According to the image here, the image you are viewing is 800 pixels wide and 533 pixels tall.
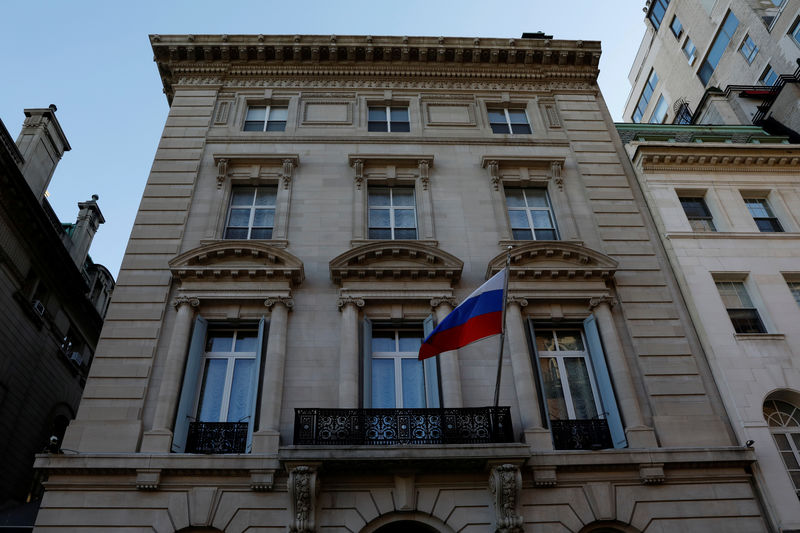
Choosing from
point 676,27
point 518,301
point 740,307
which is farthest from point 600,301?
point 676,27

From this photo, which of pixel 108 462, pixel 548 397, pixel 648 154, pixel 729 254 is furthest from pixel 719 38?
pixel 108 462

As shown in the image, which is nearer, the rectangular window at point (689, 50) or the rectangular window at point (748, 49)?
the rectangular window at point (748, 49)

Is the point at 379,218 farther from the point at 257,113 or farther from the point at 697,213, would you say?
the point at 697,213

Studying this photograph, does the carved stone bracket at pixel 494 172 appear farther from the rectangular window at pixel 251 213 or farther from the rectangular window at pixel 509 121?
the rectangular window at pixel 251 213

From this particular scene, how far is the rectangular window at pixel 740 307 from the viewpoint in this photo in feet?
53.7

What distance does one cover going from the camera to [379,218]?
18.5 m

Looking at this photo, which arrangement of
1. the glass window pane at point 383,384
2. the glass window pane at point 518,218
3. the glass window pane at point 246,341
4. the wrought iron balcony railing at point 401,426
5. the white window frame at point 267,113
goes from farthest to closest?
→ 1. the white window frame at point 267,113
2. the glass window pane at point 518,218
3. the glass window pane at point 246,341
4. the glass window pane at point 383,384
5. the wrought iron balcony railing at point 401,426

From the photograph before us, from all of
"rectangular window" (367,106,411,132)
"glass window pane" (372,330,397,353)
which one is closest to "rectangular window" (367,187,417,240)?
"rectangular window" (367,106,411,132)

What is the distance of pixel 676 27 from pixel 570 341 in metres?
34.2

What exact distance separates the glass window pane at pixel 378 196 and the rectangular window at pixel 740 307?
33.2ft

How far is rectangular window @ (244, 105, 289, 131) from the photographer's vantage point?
20.8 m

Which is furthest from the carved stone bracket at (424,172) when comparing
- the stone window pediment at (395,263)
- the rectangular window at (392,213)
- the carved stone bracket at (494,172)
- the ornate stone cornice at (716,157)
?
the ornate stone cornice at (716,157)

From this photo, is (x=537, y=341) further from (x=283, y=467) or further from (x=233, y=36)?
(x=233, y=36)

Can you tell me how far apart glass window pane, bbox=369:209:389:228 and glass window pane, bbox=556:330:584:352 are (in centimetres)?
604
